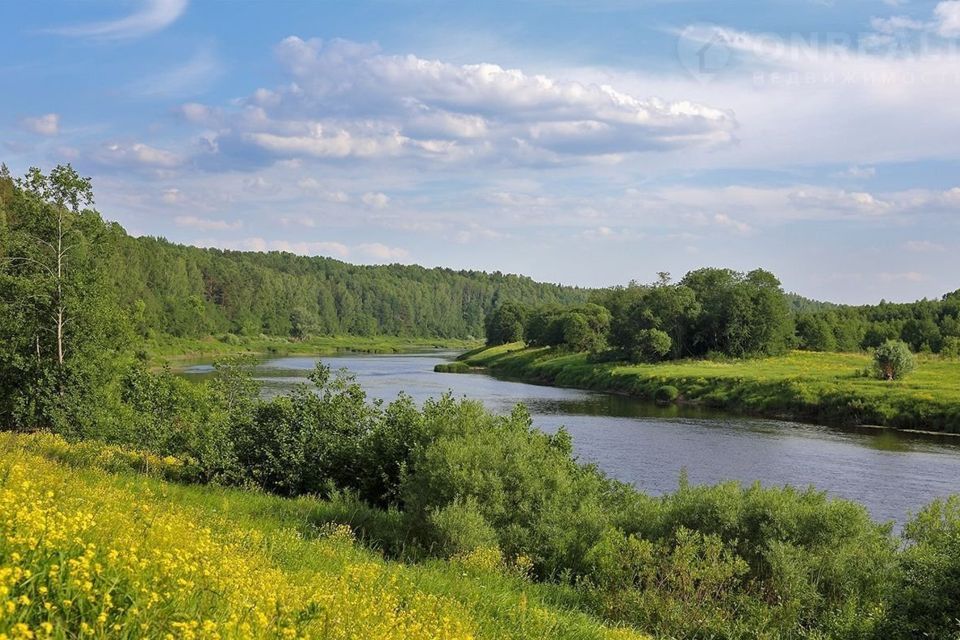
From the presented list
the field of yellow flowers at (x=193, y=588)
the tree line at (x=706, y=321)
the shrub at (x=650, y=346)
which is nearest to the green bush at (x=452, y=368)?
the tree line at (x=706, y=321)

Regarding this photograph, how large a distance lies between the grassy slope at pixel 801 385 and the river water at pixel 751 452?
12.0 feet

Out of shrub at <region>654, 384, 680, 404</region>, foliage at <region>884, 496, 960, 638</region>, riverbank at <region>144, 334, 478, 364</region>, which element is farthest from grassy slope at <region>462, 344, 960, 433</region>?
A: riverbank at <region>144, 334, 478, 364</region>

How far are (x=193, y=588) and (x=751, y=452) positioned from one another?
3904 centimetres

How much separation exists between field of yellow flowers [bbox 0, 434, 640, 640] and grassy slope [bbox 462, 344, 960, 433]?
4842 centimetres

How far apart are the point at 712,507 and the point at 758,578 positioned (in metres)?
1.49

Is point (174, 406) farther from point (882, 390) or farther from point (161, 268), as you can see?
point (161, 268)

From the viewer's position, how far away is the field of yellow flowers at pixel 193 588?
15.3ft

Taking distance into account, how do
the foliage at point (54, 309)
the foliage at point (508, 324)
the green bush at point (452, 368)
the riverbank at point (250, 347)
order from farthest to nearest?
the foliage at point (508, 324) → the riverbank at point (250, 347) → the green bush at point (452, 368) → the foliage at point (54, 309)

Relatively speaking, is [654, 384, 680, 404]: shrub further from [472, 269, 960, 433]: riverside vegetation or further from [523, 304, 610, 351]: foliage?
[523, 304, 610, 351]: foliage

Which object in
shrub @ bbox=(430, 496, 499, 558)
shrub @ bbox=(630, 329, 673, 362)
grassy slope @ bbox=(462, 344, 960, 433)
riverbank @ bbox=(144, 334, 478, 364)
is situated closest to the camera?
shrub @ bbox=(430, 496, 499, 558)

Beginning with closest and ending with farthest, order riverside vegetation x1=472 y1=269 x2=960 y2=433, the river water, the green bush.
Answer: the river water < riverside vegetation x1=472 y1=269 x2=960 y2=433 < the green bush

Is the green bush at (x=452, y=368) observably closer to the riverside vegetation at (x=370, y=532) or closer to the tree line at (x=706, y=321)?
the tree line at (x=706, y=321)

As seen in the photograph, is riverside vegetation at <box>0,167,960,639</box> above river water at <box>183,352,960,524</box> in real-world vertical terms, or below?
above

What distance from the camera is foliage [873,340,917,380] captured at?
60.7 m
